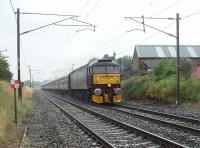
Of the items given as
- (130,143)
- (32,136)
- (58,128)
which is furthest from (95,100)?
(130,143)

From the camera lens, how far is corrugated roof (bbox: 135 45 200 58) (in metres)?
66.5

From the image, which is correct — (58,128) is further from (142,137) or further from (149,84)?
(149,84)

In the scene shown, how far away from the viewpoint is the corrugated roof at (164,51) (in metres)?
66.5

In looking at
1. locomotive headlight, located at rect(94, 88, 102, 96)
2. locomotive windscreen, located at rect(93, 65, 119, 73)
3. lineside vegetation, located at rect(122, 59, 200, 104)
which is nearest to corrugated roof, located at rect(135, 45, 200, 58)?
lineside vegetation, located at rect(122, 59, 200, 104)

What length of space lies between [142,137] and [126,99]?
3094 centimetres

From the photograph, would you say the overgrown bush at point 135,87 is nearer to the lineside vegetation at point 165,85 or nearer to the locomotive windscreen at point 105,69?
the lineside vegetation at point 165,85

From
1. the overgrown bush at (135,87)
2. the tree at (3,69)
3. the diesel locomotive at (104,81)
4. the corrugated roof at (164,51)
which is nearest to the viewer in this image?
the diesel locomotive at (104,81)

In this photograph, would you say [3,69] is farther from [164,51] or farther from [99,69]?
[164,51]

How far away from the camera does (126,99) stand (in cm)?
4541

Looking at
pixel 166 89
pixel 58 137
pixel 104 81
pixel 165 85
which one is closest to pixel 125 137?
pixel 58 137

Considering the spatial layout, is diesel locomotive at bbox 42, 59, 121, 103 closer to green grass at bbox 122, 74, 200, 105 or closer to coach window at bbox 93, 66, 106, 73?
coach window at bbox 93, 66, 106, 73

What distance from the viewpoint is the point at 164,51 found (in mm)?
68188

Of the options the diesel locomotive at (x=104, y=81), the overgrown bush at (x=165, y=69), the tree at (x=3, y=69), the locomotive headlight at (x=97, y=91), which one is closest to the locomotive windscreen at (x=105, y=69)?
the diesel locomotive at (x=104, y=81)

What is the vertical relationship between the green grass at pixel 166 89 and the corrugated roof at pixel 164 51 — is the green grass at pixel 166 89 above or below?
below
